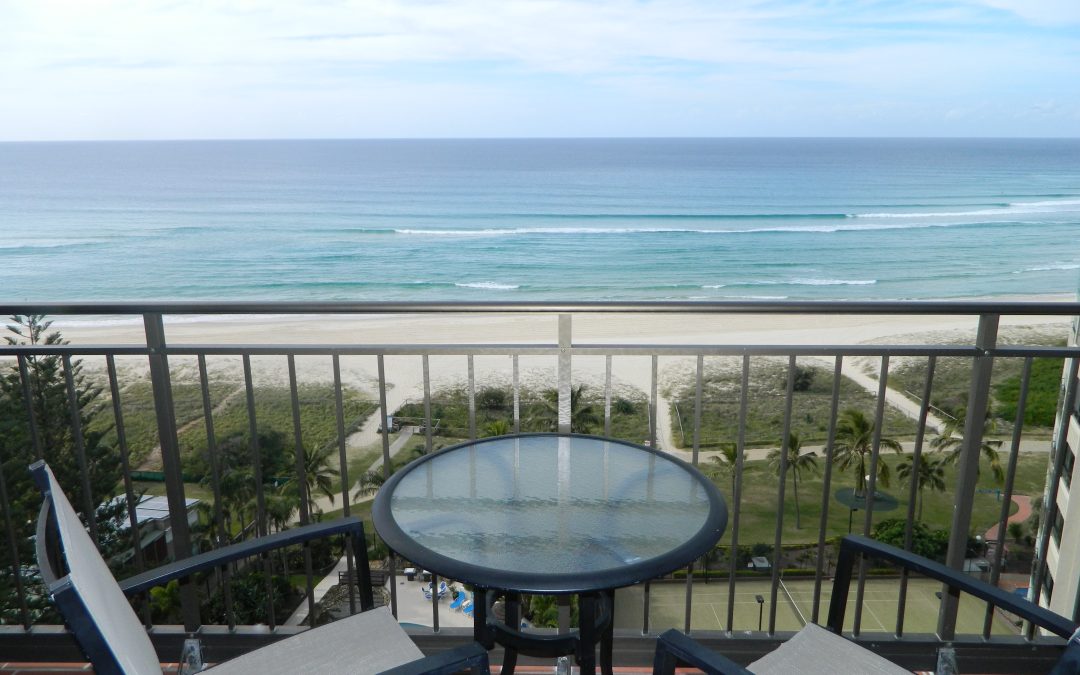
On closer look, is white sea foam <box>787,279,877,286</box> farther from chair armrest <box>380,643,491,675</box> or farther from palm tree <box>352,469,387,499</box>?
chair armrest <box>380,643,491,675</box>

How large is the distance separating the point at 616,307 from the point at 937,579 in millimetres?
956

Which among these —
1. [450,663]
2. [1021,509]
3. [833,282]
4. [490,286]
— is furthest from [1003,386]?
[450,663]

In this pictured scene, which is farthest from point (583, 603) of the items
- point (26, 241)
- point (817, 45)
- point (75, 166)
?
point (75, 166)

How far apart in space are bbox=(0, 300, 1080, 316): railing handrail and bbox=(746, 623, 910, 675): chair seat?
0.82 metres

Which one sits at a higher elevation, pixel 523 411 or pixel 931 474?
pixel 523 411

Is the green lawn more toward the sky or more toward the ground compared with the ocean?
more toward the ground

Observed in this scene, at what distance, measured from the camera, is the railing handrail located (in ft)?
6.13

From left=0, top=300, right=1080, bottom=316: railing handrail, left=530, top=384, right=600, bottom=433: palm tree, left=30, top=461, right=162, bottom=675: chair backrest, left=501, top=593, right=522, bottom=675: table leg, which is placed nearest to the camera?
left=30, top=461, right=162, bottom=675: chair backrest

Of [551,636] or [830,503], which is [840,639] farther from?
[830,503]

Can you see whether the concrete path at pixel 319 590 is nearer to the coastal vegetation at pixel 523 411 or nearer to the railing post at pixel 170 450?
the coastal vegetation at pixel 523 411

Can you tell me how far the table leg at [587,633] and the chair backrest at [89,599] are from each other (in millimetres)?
792

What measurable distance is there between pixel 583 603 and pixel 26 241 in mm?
32581

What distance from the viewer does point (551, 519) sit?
61.1 inches

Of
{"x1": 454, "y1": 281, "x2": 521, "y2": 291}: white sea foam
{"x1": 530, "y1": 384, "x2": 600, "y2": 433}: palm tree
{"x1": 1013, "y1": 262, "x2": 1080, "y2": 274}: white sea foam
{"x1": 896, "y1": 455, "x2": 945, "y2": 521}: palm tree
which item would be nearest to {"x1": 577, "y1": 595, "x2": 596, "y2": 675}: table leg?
{"x1": 530, "y1": 384, "x2": 600, "y2": 433}: palm tree
